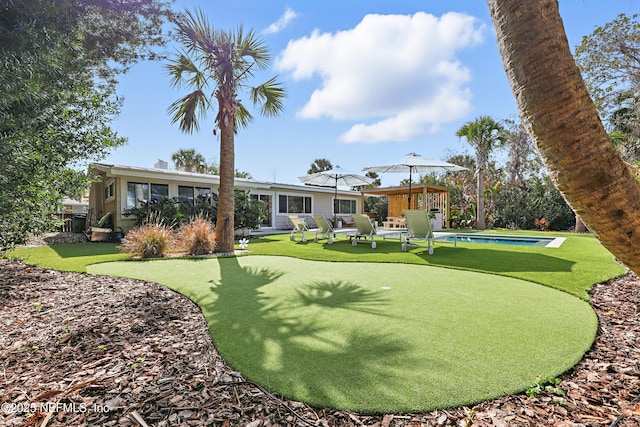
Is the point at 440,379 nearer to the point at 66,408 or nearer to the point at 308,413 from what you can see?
the point at 308,413

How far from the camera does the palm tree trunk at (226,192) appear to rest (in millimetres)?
9336

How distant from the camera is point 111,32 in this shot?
509 centimetres

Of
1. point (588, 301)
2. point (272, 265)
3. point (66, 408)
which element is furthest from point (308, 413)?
point (272, 265)

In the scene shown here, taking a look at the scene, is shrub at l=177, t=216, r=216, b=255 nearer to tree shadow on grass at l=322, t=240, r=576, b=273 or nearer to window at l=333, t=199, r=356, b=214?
tree shadow on grass at l=322, t=240, r=576, b=273

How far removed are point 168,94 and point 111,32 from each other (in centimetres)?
445

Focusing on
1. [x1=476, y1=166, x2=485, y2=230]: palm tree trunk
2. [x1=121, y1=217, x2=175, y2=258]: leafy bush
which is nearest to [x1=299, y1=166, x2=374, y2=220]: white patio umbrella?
[x1=476, y1=166, x2=485, y2=230]: palm tree trunk

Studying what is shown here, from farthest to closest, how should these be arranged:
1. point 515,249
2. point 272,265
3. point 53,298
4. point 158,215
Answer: point 158,215 → point 515,249 → point 272,265 → point 53,298

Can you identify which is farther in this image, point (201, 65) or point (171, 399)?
point (201, 65)

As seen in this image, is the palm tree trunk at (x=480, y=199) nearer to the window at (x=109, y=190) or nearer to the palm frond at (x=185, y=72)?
the palm frond at (x=185, y=72)

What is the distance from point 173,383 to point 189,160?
3916 centimetres

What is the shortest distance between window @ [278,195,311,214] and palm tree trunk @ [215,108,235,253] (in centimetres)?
1123

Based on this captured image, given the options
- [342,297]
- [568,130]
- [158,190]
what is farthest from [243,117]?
[568,130]

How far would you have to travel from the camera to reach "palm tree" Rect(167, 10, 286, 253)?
8703 mm

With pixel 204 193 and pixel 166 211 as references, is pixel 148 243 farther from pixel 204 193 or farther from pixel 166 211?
pixel 204 193
